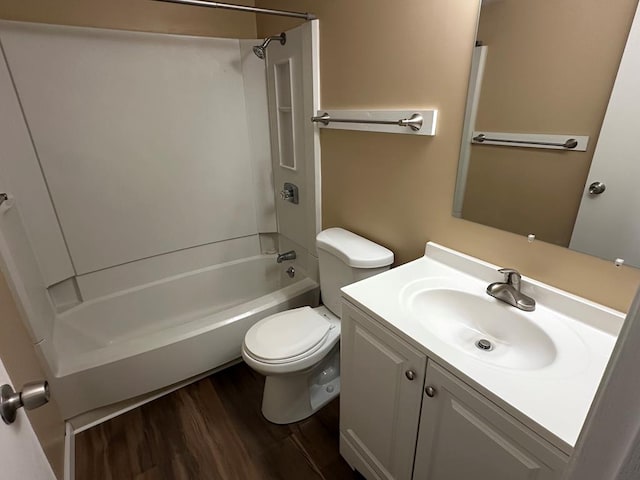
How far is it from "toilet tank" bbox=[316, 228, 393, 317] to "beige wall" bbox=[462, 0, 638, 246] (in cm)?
47

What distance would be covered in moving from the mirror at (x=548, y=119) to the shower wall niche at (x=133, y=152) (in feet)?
5.13

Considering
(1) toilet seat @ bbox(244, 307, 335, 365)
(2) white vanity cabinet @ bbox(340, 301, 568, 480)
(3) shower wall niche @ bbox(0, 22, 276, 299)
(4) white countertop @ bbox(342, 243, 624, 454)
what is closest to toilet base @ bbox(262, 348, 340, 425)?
(1) toilet seat @ bbox(244, 307, 335, 365)

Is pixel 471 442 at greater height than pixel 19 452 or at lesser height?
lesser

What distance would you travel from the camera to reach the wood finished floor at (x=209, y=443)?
148 centimetres

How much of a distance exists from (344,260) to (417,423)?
2.33 ft

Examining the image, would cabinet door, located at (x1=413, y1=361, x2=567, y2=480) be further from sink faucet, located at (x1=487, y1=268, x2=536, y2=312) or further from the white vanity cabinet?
sink faucet, located at (x1=487, y1=268, x2=536, y2=312)

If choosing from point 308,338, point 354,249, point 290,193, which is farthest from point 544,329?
point 290,193

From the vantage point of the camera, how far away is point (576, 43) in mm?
896

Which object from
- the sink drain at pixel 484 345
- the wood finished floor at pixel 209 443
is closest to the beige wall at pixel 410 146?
the sink drain at pixel 484 345

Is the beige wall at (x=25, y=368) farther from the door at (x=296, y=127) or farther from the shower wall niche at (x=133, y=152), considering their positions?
the door at (x=296, y=127)

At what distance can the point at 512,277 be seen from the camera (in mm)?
1087

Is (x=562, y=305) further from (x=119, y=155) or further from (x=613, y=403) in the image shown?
(x=119, y=155)

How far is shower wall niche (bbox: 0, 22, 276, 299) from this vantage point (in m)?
1.75

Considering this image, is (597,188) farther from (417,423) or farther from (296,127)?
(296,127)
